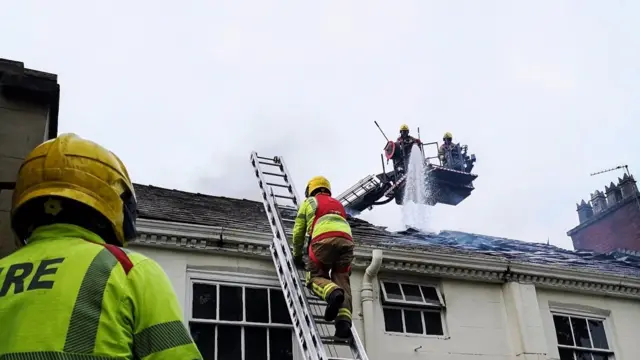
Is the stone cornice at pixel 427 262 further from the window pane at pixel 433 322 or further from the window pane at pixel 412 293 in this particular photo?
the window pane at pixel 433 322

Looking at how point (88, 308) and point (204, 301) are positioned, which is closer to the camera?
point (88, 308)

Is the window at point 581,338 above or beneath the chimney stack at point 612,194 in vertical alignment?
beneath

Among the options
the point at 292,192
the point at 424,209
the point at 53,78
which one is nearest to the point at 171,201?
the point at 292,192

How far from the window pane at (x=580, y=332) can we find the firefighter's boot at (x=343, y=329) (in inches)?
176

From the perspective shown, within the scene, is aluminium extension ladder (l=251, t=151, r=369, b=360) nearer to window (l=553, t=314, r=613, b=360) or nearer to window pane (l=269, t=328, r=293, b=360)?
window pane (l=269, t=328, r=293, b=360)

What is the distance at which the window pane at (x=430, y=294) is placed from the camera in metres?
8.05

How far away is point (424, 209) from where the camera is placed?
2862 cm

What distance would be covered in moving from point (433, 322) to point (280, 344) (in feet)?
7.04

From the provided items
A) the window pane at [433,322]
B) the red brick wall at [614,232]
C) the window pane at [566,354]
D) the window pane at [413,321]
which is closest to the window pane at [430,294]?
the window pane at [433,322]

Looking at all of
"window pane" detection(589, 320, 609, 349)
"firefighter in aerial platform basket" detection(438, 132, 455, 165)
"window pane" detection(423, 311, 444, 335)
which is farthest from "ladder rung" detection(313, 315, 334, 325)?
"firefighter in aerial platform basket" detection(438, 132, 455, 165)

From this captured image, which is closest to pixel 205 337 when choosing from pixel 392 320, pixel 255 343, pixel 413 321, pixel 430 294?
pixel 255 343

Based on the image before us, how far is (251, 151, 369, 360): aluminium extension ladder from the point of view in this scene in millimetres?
5590

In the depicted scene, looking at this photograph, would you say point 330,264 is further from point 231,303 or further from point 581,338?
point 581,338

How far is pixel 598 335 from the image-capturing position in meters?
8.91
